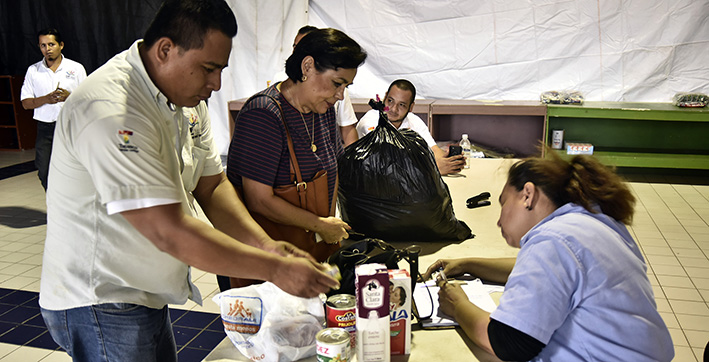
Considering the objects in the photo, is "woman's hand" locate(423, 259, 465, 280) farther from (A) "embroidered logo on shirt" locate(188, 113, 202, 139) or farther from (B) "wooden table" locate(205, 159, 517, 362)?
(A) "embroidered logo on shirt" locate(188, 113, 202, 139)

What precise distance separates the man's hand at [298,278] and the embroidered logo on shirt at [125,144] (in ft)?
1.35

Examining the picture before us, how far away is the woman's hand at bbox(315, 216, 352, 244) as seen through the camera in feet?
6.81

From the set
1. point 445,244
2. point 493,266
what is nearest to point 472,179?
point 445,244

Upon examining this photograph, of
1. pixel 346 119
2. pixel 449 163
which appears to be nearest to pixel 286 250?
pixel 449 163

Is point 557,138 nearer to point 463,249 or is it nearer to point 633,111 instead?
point 633,111

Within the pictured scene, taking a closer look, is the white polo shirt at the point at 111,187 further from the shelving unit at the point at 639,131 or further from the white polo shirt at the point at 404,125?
the shelving unit at the point at 639,131

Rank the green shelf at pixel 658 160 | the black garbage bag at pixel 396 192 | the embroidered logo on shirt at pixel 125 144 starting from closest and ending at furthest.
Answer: the embroidered logo on shirt at pixel 125 144
the black garbage bag at pixel 396 192
the green shelf at pixel 658 160

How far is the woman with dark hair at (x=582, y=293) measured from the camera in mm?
1269

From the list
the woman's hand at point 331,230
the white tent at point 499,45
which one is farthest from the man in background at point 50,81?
the woman's hand at point 331,230

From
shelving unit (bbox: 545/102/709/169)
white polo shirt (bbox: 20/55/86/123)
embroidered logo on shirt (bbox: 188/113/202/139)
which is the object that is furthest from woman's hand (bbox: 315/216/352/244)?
shelving unit (bbox: 545/102/709/169)

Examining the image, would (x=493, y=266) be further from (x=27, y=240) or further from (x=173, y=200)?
(x=27, y=240)

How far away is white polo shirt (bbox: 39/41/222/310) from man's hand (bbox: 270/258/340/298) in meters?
0.29

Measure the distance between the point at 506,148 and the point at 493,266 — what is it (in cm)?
484

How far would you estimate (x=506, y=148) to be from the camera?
21.5 feet
